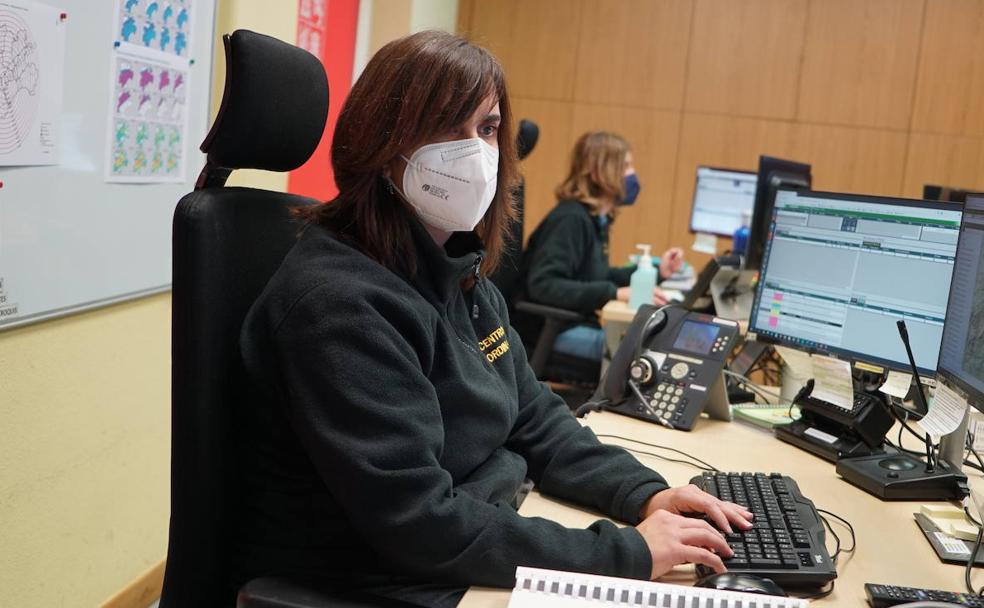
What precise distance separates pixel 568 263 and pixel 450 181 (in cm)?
244

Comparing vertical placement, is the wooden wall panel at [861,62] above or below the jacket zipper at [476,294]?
above

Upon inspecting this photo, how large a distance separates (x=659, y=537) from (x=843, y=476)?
63 centimetres

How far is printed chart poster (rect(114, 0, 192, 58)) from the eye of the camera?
6.51ft

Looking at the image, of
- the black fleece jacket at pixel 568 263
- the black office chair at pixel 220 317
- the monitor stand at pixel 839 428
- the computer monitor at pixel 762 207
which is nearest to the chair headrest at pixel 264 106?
the black office chair at pixel 220 317

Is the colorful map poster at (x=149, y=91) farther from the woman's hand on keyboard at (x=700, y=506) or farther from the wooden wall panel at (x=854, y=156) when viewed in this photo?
the wooden wall panel at (x=854, y=156)

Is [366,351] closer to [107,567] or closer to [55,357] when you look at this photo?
[55,357]

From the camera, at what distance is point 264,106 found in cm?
112

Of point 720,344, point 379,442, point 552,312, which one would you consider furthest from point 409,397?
point 552,312

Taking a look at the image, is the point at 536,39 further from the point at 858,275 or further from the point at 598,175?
the point at 858,275

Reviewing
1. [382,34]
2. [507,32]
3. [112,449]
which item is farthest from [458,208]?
[507,32]

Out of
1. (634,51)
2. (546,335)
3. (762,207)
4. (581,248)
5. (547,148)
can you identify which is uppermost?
(634,51)

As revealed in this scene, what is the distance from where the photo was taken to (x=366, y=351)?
1.07 meters

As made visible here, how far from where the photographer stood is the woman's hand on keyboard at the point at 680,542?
3.68 ft

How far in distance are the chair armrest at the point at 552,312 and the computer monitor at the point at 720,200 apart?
1.64 metres
